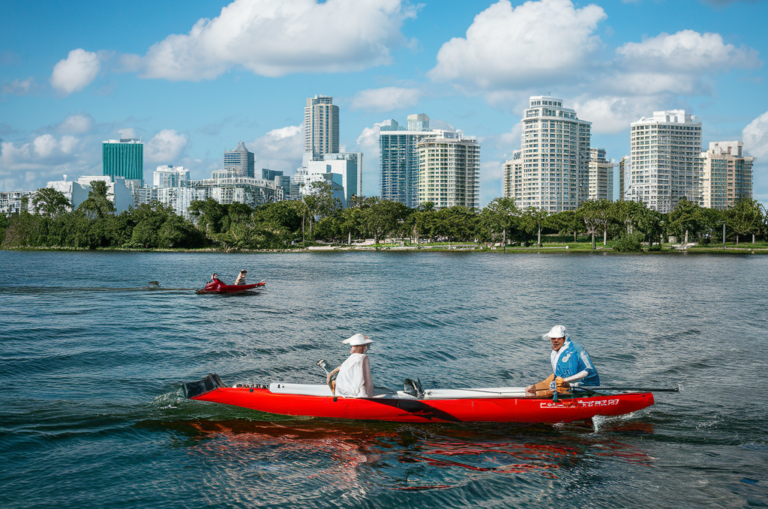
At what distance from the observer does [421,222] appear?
148500 mm

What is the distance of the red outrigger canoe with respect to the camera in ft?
45.2

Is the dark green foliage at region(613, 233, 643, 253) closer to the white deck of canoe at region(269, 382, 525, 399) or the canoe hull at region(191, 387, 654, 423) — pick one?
the canoe hull at region(191, 387, 654, 423)

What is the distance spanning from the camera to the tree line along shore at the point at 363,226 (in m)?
130

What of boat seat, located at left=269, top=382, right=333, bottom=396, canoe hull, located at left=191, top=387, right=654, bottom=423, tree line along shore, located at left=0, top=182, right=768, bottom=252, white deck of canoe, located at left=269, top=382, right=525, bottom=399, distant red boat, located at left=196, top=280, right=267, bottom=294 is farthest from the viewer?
tree line along shore, located at left=0, top=182, right=768, bottom=252

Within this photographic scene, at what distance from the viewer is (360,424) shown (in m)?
14.4

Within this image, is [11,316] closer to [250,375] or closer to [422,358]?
[250,375]

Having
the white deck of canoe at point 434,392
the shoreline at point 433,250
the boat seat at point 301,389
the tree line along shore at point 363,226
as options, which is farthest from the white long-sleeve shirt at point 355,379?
the tree line along shore at point 363,226

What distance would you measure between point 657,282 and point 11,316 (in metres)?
52.5

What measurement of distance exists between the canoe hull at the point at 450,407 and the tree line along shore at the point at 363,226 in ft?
391

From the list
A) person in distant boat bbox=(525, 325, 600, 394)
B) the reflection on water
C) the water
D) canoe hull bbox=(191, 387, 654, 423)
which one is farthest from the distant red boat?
person in distant boat bbox=(525, 325, 600, 394)

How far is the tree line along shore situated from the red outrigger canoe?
118888 mm

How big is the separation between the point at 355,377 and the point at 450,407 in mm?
2355

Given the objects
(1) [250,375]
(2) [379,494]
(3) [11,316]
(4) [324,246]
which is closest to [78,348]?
(1) [250,375]

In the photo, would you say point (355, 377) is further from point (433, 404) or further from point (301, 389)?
point (433, 404)
